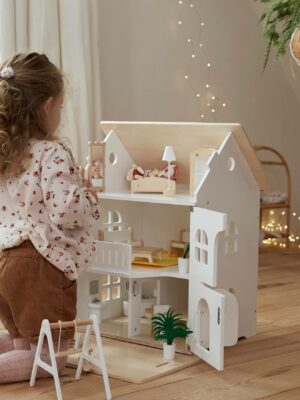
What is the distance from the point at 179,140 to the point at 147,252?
1.41 ft

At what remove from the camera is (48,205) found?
222 cm

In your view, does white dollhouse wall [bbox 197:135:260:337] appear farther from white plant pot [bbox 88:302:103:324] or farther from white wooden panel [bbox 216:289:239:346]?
white plant pot [bbox 88:302:103:324]

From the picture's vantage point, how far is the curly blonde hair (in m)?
2.22

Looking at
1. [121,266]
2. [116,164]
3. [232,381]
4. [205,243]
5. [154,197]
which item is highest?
[116,164]

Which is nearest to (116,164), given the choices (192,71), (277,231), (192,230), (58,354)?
(192,230)

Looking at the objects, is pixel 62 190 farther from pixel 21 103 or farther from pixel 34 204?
pixel 21 103

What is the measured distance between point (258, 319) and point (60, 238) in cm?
114

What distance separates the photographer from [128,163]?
302 cm

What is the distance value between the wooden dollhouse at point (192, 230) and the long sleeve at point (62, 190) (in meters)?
0.45

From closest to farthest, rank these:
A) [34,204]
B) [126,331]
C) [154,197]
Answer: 1. [34,204]
2. [154,197]
3. [126,331]

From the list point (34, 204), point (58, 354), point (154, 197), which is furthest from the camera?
point (154, 197)

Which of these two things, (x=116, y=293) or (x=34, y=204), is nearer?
(x=34, y=204)

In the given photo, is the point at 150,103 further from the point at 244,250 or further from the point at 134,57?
the point at 244,250

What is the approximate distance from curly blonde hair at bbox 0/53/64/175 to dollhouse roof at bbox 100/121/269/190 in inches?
25.0
